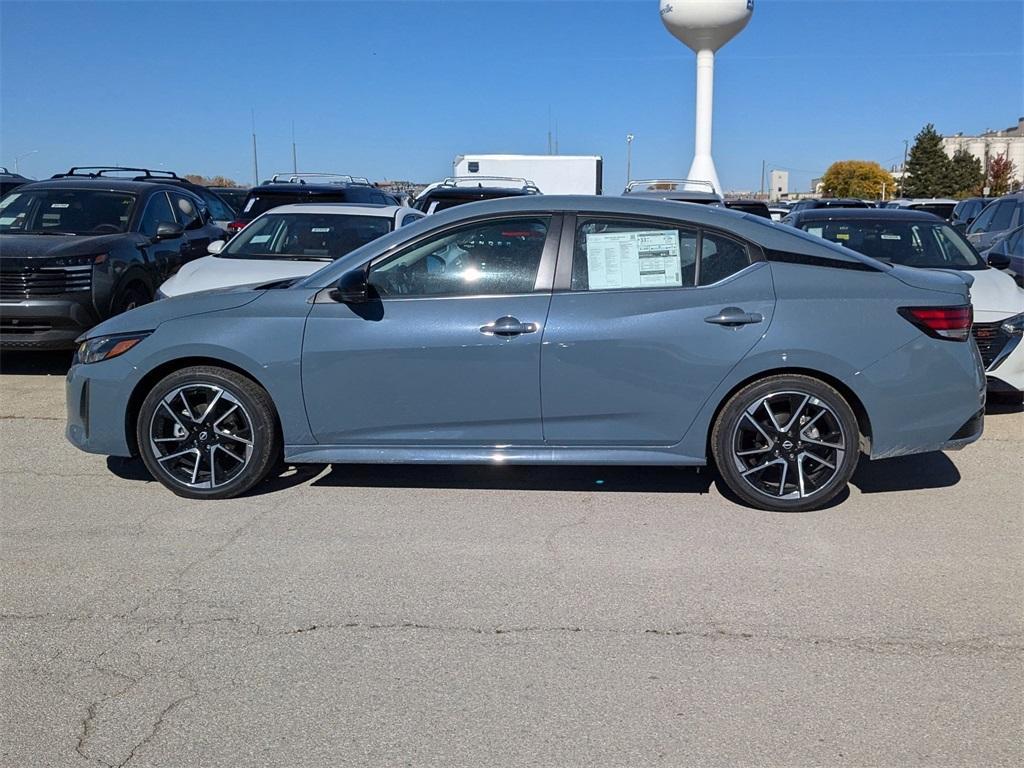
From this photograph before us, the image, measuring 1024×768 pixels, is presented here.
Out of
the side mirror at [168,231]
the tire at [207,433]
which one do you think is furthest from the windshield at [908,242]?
the side mirror at [168,231]

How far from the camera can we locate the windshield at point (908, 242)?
873 cm

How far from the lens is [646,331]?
5094mm

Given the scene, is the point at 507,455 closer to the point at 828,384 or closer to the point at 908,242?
the point at 828,384

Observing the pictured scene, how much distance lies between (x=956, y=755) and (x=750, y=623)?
101 centimetres

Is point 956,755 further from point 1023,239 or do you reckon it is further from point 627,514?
point 1023,239

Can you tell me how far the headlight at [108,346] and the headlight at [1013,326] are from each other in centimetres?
585

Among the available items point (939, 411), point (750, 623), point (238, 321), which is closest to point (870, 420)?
point (939, 411)

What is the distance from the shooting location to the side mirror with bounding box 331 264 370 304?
512cm

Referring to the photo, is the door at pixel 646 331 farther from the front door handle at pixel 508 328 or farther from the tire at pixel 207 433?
the tire at pixel 207 433

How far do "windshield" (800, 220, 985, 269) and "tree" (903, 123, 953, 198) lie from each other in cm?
6336

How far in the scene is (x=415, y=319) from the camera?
17.0 feet

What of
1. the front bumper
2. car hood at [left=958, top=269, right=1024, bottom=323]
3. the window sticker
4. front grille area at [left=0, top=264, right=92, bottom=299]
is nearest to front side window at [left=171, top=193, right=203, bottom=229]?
front grille area at [left=0, top=264, right=92, bottom=299]

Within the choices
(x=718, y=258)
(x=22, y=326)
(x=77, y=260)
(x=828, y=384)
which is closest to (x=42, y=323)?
(x=22, y=326)

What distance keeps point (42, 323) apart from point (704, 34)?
39620 mm
